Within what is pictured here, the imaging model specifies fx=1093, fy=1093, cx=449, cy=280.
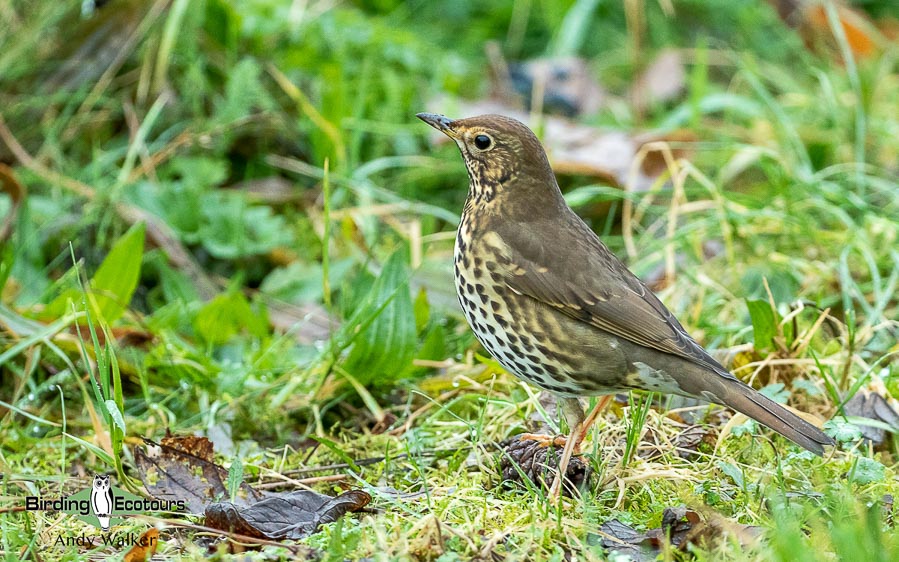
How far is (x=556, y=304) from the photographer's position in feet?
11.0

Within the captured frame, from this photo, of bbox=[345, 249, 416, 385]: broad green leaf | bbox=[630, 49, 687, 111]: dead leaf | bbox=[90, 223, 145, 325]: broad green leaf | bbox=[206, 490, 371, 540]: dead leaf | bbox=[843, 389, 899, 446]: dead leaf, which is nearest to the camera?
bbox=[206, 490, 371, 540]: dead leaf

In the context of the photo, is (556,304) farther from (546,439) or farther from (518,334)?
(546,439)

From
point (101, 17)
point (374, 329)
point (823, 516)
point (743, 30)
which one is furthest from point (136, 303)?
point (743, 30)

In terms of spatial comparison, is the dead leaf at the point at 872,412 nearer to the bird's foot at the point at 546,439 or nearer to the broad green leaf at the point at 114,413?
the bird's foot at the point at 546,439

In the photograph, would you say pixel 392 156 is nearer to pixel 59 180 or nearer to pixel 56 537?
pixel 59 180

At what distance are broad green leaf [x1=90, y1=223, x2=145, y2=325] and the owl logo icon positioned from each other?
4.18 ft

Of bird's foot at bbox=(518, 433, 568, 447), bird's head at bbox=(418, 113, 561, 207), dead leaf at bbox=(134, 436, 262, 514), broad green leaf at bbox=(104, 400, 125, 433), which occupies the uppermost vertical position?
bird's head at bbox=(418, 113, 561, 207)

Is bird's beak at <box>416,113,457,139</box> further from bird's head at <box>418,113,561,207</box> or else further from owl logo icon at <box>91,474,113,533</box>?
owl logo icon at <box>91,474,113,533</box>

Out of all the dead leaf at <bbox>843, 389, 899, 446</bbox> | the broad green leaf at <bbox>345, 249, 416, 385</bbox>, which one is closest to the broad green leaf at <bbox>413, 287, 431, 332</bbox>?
the broad green leaf at <bbox>345, 249, 416, 385</bbox>

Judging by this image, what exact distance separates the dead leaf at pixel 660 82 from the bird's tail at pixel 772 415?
4094 millimetres

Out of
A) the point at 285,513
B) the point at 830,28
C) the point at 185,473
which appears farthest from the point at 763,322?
the point at 830,28

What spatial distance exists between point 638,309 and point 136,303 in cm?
253

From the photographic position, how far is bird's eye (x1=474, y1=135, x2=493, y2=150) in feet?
11.8

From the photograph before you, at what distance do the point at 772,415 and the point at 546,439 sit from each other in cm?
72
